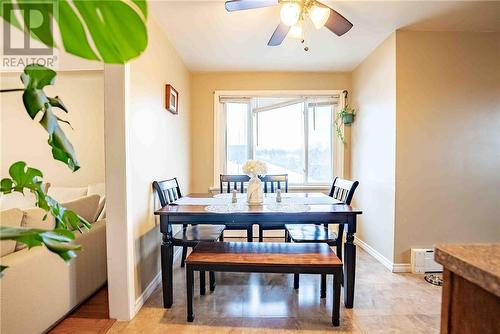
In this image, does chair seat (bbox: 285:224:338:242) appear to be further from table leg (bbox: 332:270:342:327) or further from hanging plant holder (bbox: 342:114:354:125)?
hanging plant holder (bbox: 342:114:354:125)

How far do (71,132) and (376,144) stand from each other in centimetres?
365

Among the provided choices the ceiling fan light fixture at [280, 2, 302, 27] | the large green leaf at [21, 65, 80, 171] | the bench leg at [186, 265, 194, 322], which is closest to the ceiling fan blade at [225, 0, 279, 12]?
the ceiling fan light fixture at [280, 2, 302, 27]

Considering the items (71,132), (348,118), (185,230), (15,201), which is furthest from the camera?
(348,118)

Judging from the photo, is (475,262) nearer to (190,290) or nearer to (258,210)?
(258,210)

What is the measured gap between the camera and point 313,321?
173 centimetres

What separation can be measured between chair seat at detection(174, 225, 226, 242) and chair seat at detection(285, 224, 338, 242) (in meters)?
0.67

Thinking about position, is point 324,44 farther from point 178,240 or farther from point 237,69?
point 178,240

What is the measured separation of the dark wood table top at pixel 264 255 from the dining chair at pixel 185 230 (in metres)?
0.17

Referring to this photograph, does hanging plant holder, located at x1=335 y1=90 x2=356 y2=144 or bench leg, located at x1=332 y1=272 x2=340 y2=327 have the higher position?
hanging plant holder, located at x1=335 y1=90 x2=356 y2=144

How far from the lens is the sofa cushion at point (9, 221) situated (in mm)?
1379

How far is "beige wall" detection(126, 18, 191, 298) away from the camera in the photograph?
1.83 m

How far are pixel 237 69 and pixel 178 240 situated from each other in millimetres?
2423

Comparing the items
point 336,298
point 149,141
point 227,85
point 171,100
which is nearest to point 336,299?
point 336,298

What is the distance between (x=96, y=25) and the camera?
48 centimetres
